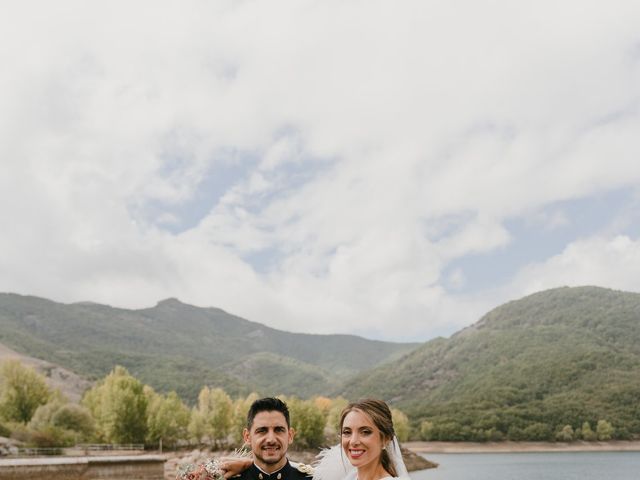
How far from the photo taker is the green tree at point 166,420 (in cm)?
6831

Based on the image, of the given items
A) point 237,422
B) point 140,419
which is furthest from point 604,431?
point 140,419

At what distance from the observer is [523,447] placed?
4830 inches

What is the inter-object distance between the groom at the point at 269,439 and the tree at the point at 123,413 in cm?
5905

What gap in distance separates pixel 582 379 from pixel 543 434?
51.6m

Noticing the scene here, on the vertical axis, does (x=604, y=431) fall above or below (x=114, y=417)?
below

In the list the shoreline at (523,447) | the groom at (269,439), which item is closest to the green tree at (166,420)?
the shoreline at (523,447)

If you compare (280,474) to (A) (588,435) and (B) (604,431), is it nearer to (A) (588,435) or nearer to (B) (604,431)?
(A) (588,435)

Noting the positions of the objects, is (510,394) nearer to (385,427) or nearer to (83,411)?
(83,411)

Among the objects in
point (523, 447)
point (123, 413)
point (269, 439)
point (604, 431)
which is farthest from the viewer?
point (604, 431)

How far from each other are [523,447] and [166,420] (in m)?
80.9

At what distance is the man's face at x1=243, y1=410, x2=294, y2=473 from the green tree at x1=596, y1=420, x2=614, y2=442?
13637 cm

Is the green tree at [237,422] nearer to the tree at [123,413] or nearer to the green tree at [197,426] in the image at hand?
the green tree at [197,426]

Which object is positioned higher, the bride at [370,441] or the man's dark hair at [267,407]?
the man's dark hair at [267,407]

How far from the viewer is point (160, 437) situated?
229 feet
